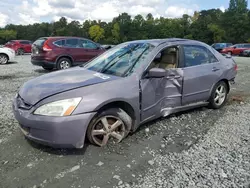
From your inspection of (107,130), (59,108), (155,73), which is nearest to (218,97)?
(155,73)

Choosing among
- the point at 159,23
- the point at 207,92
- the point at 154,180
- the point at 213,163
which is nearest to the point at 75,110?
the point at 154,180

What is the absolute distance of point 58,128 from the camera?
9.77ft

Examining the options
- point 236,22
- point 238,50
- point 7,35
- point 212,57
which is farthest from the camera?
point 7,35

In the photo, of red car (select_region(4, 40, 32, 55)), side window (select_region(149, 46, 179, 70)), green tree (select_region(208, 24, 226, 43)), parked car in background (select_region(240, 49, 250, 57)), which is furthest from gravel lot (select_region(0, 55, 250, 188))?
green tree (select_region(208, 24, 226, 43))

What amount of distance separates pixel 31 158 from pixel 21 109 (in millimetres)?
658

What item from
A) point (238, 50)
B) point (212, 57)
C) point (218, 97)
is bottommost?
A: point (238, 50)

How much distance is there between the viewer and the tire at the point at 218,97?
5.17 m

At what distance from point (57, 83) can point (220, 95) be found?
358 centimetres

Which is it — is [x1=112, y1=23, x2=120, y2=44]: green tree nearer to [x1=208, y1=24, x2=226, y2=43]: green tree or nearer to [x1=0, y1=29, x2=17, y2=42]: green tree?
[x1=208, y1=24, x2=226, y2=43]: green tree

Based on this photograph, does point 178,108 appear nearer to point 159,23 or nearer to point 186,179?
point 186,179

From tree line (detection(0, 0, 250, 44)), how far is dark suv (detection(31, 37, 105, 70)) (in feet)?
191

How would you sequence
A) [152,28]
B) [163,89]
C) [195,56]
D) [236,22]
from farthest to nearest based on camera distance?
1. [152,28]
2. [236,22]
3. [195,56]
4. [163,89]

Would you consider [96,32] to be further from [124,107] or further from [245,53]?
[124,107]

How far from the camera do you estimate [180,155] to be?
3.39m
